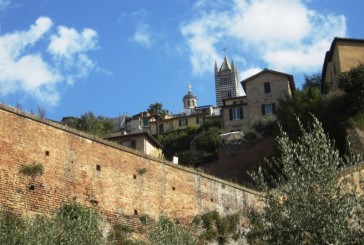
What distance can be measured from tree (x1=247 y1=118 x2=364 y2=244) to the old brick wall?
7017 millimetres

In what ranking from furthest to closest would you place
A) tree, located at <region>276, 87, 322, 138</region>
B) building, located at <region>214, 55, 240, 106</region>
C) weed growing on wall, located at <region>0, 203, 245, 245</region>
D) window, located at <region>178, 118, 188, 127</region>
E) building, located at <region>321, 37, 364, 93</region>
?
building, located at <region>214, 55, 240, 106</region>
window, located at <region>178, 118, 188, 127</region>
building, located at <region>321, 37, 364, 93</region>
tree, located at <region>276, 87, 322, 138</region>
weed growing on wall, located at <region>0, 203, 245, 245</region>

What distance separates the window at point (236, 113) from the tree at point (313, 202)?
50.0m

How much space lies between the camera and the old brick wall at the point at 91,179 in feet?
50.4

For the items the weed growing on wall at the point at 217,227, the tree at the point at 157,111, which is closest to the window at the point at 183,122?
the tree at the point at 157,111

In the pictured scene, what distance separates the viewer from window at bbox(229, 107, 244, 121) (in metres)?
61.1

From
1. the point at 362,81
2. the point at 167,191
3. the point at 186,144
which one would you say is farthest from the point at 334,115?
the point at 186,144

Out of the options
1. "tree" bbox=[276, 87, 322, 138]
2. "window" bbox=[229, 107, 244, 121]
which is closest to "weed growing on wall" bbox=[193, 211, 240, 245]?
"tree" bbox=[276, 87, 322, 138]

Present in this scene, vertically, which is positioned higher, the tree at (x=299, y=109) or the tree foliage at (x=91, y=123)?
the tree foliage at (x=91, y=123)

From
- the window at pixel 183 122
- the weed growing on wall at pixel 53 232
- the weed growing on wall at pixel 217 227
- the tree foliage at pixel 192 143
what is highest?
the window at pixel 183 122

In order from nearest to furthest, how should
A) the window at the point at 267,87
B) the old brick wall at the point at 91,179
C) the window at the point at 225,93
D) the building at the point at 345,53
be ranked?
the old brick wall at the point at 91,179, the building at the point at 345,53, the window at the point at 267,87, the window at the point at 225,93

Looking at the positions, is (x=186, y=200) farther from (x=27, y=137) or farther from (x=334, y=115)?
(x=334, y=115)

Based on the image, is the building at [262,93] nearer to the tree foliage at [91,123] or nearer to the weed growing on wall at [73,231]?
the tree foliage at [91,123]

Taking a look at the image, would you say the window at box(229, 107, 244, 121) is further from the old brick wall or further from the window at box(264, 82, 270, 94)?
the old brick wall

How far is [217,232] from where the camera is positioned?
69.4 ft
